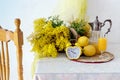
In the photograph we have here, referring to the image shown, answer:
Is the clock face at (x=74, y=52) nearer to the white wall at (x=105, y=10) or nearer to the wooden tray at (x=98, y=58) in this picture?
the wooden tray at (x=98, y=58)

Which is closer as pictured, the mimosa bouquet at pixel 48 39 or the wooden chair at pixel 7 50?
the wooden chair at pixel 7 50

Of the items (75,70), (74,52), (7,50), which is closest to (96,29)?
(74,52)

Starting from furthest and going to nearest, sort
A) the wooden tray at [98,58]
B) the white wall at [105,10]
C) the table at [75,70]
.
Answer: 1. the white wall at [105,10]
2. the wooden tray at [98,58]
3. the table at [75,70]

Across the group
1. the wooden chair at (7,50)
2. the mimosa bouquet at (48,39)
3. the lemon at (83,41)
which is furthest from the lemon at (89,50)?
the wooden chair at (7,50)

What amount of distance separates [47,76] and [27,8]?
2.63ft

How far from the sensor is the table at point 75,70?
1.20 metres

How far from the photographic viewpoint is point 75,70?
4.04ft

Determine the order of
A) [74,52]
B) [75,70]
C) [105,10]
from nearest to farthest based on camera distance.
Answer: [75,70], [74,52], [105,10]

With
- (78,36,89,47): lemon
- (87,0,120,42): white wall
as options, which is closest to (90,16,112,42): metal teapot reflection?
(78,36,89,47): lemon

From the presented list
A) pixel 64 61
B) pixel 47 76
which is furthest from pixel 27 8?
pixel 47 76

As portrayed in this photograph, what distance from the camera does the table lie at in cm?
120

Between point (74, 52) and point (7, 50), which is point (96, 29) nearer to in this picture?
point (74, 52)

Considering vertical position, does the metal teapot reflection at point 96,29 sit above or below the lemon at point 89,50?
above

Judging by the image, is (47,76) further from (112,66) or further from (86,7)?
(86,7)
